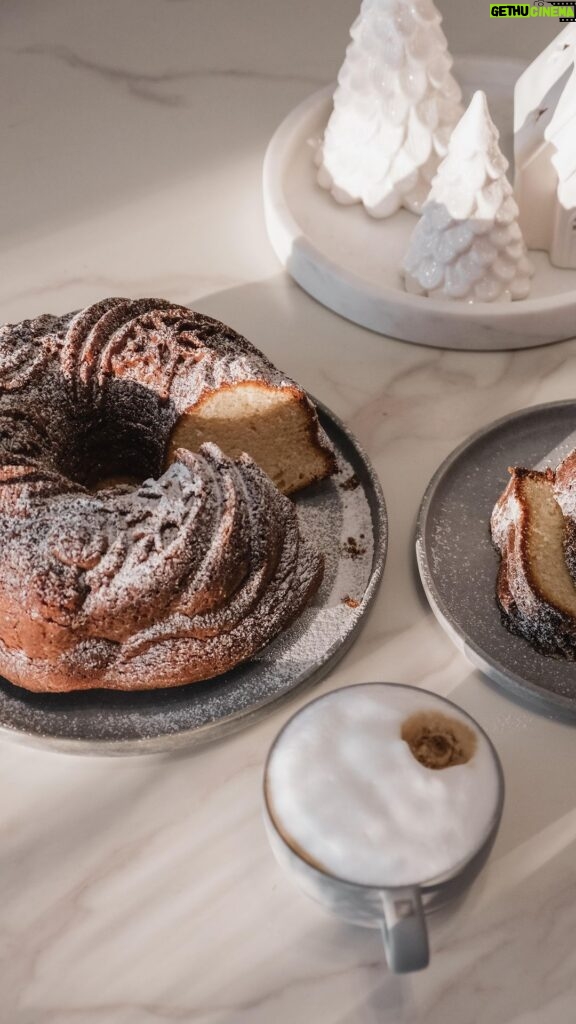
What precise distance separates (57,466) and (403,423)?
21.9 inches

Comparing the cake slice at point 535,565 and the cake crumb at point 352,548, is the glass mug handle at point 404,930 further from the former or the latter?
the cake crumb at point 352,548

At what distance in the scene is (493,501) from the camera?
1.58 metres

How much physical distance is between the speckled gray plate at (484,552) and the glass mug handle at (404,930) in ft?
1.24

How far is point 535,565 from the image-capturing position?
144 cm

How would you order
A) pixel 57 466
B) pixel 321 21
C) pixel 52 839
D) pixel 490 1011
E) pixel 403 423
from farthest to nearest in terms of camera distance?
pixel 321 21 → pixel 403 423 → pixel 57 466 → pixel 52 839 → pixel 490 1011

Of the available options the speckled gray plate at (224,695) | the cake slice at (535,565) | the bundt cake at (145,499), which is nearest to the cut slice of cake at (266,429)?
the bundt cake at (145,499)

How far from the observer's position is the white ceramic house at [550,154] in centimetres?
182

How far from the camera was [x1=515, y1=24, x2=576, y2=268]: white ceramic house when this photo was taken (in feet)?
5.96

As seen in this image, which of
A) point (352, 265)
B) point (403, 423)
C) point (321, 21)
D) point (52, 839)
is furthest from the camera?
point (321, 21)

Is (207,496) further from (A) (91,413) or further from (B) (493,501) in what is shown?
(B) (493,501)

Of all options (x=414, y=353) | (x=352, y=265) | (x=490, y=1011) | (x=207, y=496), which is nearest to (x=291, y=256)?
(x=352, y=265)

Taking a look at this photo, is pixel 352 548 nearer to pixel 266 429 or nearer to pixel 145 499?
pixel 266 429

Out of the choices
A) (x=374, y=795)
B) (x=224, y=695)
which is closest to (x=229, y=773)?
(x=224, y=695)

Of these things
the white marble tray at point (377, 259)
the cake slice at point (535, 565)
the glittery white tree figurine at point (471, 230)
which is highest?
the glittery white tree figurine at point (471, 230)
